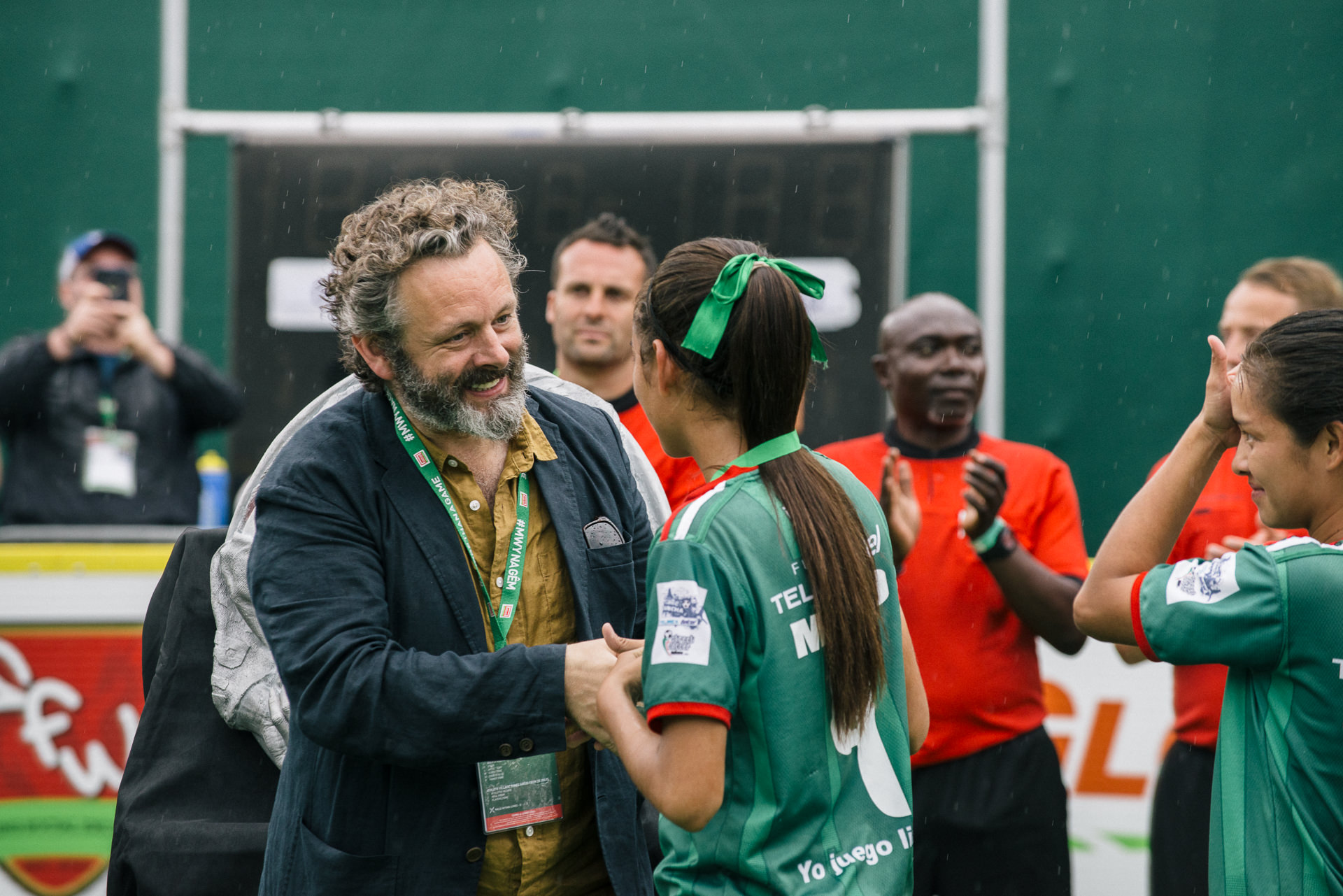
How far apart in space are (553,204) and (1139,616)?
15.9 feet

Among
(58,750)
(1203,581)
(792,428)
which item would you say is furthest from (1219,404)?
(58,750)

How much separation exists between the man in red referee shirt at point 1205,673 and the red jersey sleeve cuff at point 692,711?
87.1 inches

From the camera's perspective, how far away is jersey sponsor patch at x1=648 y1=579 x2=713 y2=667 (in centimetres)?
172

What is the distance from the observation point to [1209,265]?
7.20 m

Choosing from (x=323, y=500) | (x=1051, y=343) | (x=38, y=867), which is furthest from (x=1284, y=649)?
(x=1051, y=343)

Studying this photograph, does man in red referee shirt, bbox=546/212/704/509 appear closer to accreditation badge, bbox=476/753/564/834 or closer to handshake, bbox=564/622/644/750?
accreditation badge, bbox=476/753/564/834

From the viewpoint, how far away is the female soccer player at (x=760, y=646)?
5.68 feet

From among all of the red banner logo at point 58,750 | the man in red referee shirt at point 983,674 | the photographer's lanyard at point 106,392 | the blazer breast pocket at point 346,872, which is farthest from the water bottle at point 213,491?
the blazer breast pocket at point 346,872

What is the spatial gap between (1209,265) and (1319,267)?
352cm

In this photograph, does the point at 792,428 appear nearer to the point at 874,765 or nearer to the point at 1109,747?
the point at 874,765

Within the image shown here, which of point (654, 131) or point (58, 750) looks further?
point (654, 131)

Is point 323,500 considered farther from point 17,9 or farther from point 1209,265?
point 17,9

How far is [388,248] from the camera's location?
2.29m

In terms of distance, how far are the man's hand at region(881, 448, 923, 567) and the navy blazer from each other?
1.27 metres
